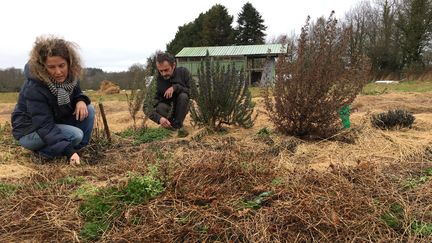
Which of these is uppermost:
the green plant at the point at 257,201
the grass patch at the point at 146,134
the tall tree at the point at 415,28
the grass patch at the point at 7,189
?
the tall tree at the point at 415,28

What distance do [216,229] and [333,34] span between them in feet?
9.99

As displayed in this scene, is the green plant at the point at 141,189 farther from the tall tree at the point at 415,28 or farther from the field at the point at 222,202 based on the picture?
the tall tree at the point at 415,28

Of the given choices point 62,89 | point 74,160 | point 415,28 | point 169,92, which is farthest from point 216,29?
point 74,160

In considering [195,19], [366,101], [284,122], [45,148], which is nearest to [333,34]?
[284,122]

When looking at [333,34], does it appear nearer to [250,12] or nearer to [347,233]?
[347,233]

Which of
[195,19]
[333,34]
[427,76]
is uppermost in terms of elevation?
[195,19]

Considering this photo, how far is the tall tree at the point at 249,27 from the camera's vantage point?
4141cm

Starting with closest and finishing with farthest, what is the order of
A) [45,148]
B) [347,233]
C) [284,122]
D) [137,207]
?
[347,233] < [137,207] < [45,148] < [284,122]

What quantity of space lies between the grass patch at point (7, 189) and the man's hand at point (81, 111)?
1.25 m

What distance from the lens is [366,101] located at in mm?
9344

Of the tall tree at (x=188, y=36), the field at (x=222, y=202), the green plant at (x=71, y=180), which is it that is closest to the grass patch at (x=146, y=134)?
the field at (x=222, y=202)

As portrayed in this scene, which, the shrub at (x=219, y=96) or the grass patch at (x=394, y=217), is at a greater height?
the shrub at (x=219, y=96)

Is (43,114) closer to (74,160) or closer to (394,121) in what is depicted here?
(74,160)

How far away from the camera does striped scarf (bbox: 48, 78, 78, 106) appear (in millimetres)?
3762
